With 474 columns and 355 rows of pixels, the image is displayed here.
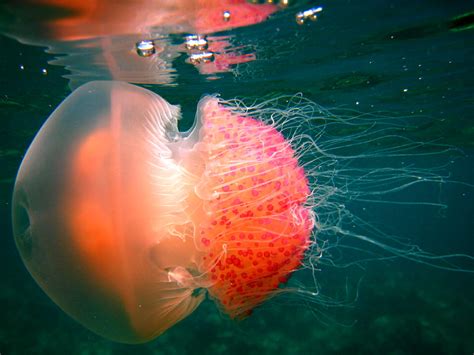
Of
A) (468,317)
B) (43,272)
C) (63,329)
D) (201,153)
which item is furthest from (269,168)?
(468,317)

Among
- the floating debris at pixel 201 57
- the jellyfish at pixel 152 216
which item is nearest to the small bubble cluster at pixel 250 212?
the jellyfish at pixel 152 216

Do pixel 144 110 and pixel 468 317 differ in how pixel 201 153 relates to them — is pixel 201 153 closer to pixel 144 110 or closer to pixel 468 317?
pixel 144 110

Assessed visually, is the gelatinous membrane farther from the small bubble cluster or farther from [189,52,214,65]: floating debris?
[189,52,214,65]: floating debris

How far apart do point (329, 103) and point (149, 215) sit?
332 inches

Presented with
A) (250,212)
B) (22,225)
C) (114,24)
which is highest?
(114,24)

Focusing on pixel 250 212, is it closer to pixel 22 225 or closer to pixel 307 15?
pixel 22 225

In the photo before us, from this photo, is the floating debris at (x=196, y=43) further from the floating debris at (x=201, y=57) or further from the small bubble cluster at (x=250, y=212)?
the small bubble cluster at (x=250, y=212)

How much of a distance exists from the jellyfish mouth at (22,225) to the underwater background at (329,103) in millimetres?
2085

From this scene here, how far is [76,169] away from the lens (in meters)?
2.21

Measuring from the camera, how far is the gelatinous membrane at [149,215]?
217 cm

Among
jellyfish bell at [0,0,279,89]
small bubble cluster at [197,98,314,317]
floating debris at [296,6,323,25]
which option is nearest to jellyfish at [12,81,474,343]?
small bubble cluster at [197,98,314,317]

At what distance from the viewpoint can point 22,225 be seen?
2.48 meters

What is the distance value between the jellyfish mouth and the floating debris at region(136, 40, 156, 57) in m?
3.33

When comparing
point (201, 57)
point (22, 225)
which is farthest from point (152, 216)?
point (201, 57)
